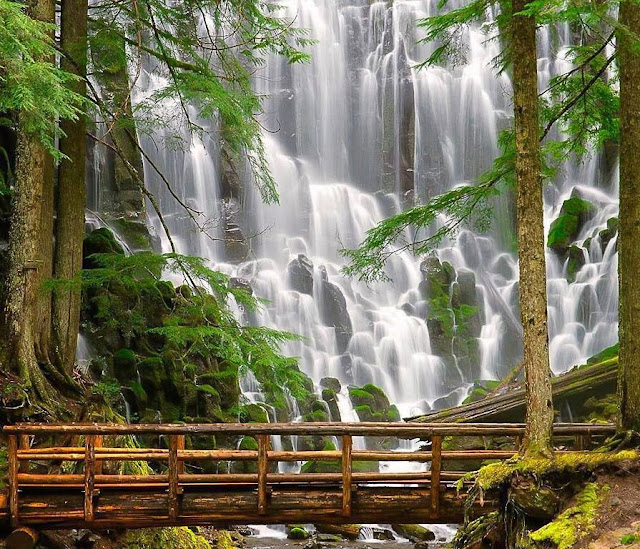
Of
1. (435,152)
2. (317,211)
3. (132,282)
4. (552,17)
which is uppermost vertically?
(435,152)

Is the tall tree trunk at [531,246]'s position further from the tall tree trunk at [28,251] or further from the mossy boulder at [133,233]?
the mossy boulder at [133,233]

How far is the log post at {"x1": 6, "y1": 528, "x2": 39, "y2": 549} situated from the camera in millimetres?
7758

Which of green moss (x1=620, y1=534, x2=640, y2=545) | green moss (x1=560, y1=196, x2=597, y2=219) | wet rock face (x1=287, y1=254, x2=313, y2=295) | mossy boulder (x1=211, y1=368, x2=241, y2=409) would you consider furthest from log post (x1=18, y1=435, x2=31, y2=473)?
green moss (x1=560, y1=196, x2=597, y2=219)

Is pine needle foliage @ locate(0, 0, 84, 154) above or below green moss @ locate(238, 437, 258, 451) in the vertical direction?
above

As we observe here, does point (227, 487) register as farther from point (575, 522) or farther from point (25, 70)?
point (25, 70)

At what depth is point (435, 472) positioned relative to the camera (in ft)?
26.9

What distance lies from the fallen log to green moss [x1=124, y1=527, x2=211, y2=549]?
399 centimetres

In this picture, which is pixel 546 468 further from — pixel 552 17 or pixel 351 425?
pixel 552 17

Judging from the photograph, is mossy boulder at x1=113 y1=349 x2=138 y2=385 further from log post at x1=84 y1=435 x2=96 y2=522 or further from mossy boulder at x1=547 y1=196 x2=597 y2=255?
mossy boulder at x1=547 y1=196 x2=597 y2=255

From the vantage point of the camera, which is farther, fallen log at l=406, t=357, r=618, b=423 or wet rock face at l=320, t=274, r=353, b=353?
wet rock face at l=320, t=274, r=353, b=353

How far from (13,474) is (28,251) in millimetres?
3124

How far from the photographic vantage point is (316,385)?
20.9 metres

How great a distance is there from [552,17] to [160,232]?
19069 mm

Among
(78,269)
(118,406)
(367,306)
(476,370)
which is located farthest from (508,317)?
(78,269)
